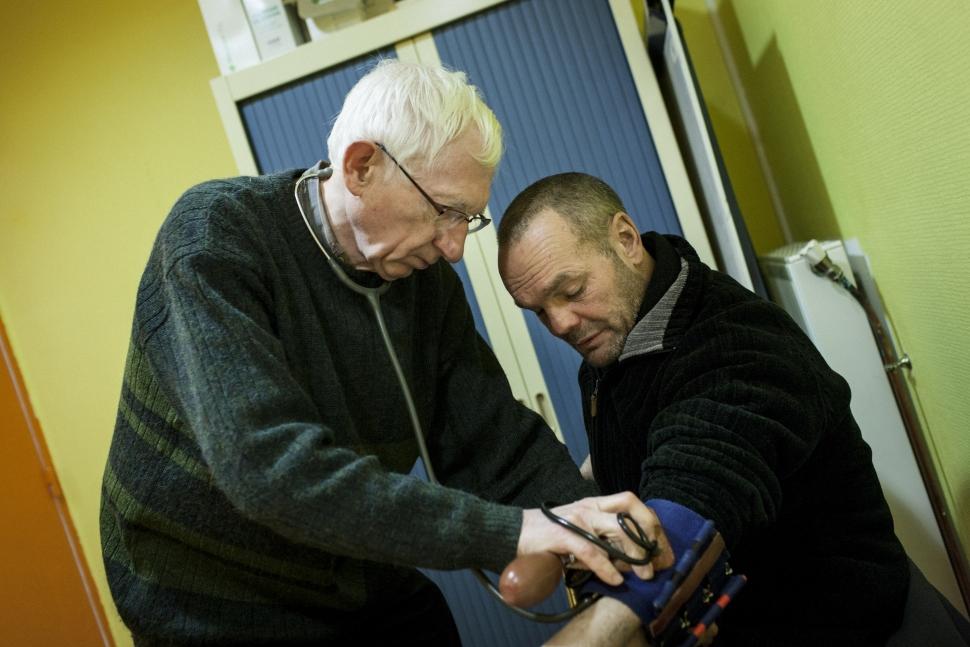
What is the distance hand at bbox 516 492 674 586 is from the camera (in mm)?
833

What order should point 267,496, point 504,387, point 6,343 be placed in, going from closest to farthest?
point 267,496 → point 504,387 → point 6,343

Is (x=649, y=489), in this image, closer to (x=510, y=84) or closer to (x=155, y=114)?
(x=510, y=84)

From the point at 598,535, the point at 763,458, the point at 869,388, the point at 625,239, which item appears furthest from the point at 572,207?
the point at 869,388

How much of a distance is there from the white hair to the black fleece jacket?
1.28 ft

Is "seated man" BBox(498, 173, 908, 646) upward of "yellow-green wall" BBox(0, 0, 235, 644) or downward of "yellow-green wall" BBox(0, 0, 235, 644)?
downward

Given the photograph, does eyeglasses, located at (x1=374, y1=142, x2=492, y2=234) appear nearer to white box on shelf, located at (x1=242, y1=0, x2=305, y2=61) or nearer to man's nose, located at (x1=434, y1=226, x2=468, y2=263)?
man's nose, located at (x1=434, y1=226, x2=468, y2=263)

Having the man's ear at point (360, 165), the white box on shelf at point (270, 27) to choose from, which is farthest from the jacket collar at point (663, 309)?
the white box on shelf at point (270, 27)

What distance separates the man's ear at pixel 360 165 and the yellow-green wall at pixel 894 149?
0.74 meters

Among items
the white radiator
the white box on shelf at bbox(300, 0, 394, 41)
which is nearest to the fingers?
the white radiator

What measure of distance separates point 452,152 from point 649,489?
1.63ft

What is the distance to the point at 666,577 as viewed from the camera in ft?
2.80

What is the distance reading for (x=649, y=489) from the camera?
39.3 inches

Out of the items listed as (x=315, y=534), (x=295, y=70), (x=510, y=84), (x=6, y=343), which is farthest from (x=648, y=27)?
(x=6, y=343)

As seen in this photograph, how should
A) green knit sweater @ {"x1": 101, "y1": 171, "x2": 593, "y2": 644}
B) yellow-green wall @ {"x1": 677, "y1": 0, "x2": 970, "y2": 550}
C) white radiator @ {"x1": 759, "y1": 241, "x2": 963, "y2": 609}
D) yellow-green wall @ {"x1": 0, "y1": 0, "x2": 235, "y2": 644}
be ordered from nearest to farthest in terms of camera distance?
green knit sweater @ {"x1": 101, "y1": 171, "x2": 593, "y2": 644} < yellow-green wall @ {"x1": 677, "y1": 0, "x2": 970, "y2": 550} < white radiator @ {"x1": 759, "y1": 241, "x2": 963, "y2": 609} < yellow-green wall @ {"x1": 0, "y1": 0, "x2": 235, "y2": 644}
